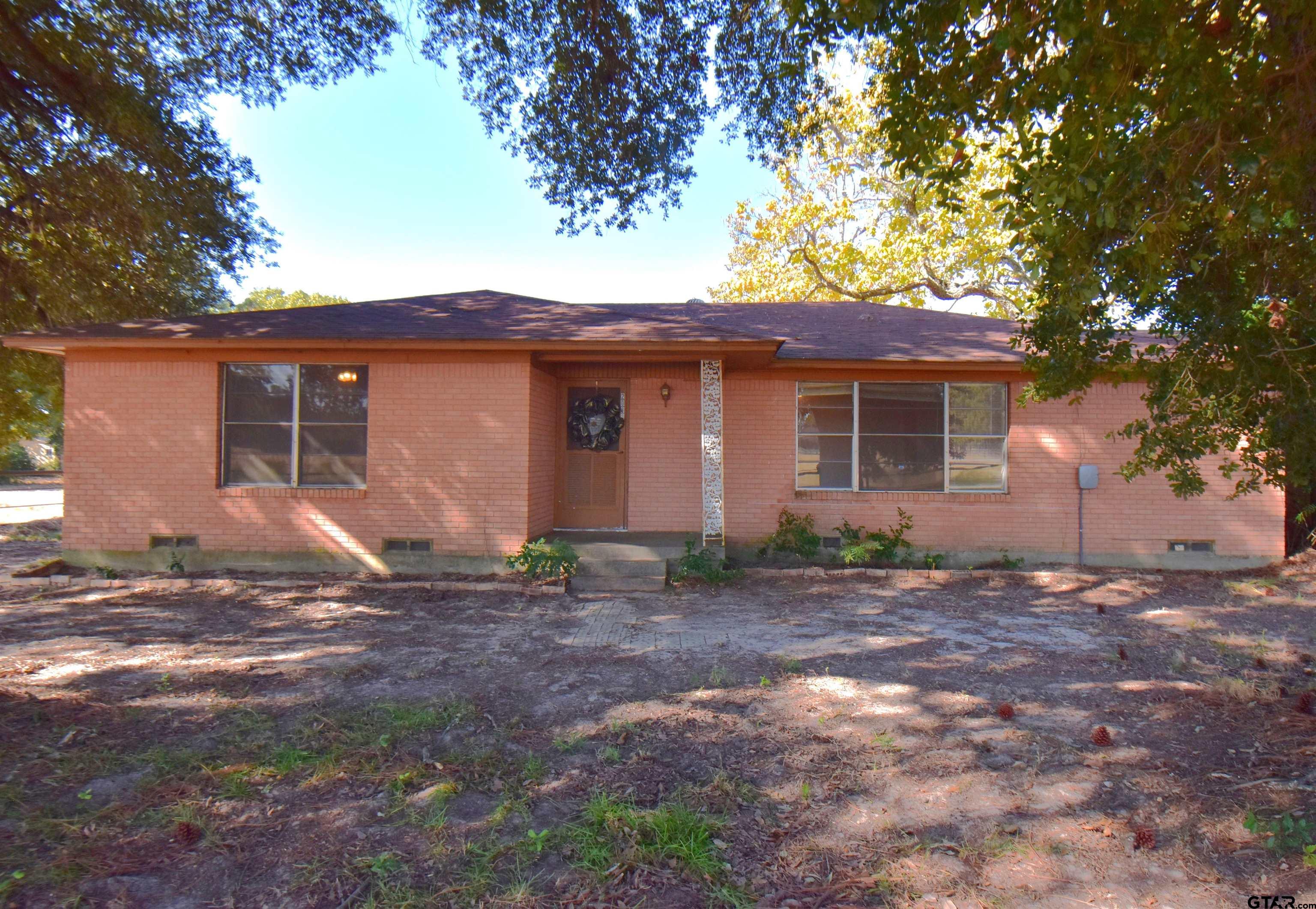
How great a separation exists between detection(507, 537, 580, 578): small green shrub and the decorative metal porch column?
1748 mm

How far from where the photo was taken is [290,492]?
977cm

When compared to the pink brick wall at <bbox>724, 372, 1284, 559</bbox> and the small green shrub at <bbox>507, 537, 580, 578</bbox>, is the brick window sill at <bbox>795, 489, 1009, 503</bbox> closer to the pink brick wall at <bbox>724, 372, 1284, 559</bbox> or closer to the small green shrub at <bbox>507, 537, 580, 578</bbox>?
the pink brick wall at <bbox>724, 372, 1284, 559</bbox>

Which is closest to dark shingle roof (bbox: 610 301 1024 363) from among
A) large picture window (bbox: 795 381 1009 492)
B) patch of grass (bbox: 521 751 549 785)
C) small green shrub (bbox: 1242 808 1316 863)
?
large picture window (bbox: 795 381 1009 492)

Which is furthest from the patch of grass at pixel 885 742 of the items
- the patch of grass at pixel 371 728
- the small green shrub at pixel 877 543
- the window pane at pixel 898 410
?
the window pane at pixel 898 410

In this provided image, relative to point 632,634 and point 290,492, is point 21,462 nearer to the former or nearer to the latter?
point 290,492

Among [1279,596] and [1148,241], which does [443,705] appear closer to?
[1148,241]

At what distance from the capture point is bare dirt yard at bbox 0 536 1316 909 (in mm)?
3043

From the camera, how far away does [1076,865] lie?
10.3ft

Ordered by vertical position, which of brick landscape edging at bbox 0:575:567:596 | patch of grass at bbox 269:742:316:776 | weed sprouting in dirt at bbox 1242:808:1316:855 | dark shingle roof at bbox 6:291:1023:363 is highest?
dark shingle roof at bbox 6:291:1023:363

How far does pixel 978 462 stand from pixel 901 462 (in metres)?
1.06

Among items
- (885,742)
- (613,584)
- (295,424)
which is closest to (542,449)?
(613,584)

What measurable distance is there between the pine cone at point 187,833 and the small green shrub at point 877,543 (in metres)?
8.09

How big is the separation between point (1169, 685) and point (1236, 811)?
7.17 ft

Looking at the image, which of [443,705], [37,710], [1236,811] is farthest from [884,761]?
[37,710]
